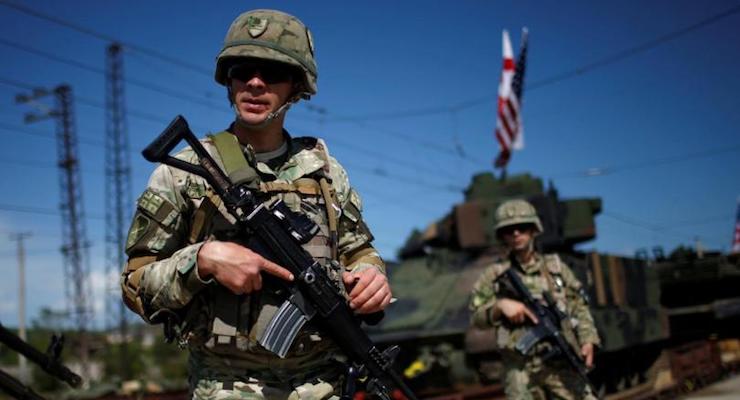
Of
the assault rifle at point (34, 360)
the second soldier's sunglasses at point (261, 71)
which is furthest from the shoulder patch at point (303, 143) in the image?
the assault rifle at point (34, 360)

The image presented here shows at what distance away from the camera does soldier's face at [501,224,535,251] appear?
609 centimetres

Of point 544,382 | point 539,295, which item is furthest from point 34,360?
point 539,295

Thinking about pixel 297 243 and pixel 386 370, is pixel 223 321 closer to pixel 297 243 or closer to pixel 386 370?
pixel 297 243

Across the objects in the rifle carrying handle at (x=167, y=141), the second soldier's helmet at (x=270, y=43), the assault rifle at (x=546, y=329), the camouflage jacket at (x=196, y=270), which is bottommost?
the assault rifle at (x=546, y=329)

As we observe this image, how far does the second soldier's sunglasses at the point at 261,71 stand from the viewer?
8.78ft

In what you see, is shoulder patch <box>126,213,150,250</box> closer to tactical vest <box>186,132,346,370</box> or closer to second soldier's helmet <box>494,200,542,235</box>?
tactical vest <box>186,132,346,370</box>

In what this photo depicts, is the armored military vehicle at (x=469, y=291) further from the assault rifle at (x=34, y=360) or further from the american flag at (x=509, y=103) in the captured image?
the assault rifle at (x=34, y=360)

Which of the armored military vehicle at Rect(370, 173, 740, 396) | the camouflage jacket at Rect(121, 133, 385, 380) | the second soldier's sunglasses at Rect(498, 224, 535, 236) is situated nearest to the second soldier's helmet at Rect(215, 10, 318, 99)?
the camouflage jacket at Rect(121, 133, 385, 380)

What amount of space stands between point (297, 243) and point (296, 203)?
0.21 meters

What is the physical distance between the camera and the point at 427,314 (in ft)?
35.7

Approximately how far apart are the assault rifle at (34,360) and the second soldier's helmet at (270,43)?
2.57 metres

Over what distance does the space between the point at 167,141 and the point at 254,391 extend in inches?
32.6

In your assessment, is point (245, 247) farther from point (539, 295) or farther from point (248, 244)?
point (539, 295)

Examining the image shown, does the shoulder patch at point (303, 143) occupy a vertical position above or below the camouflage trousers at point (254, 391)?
above
